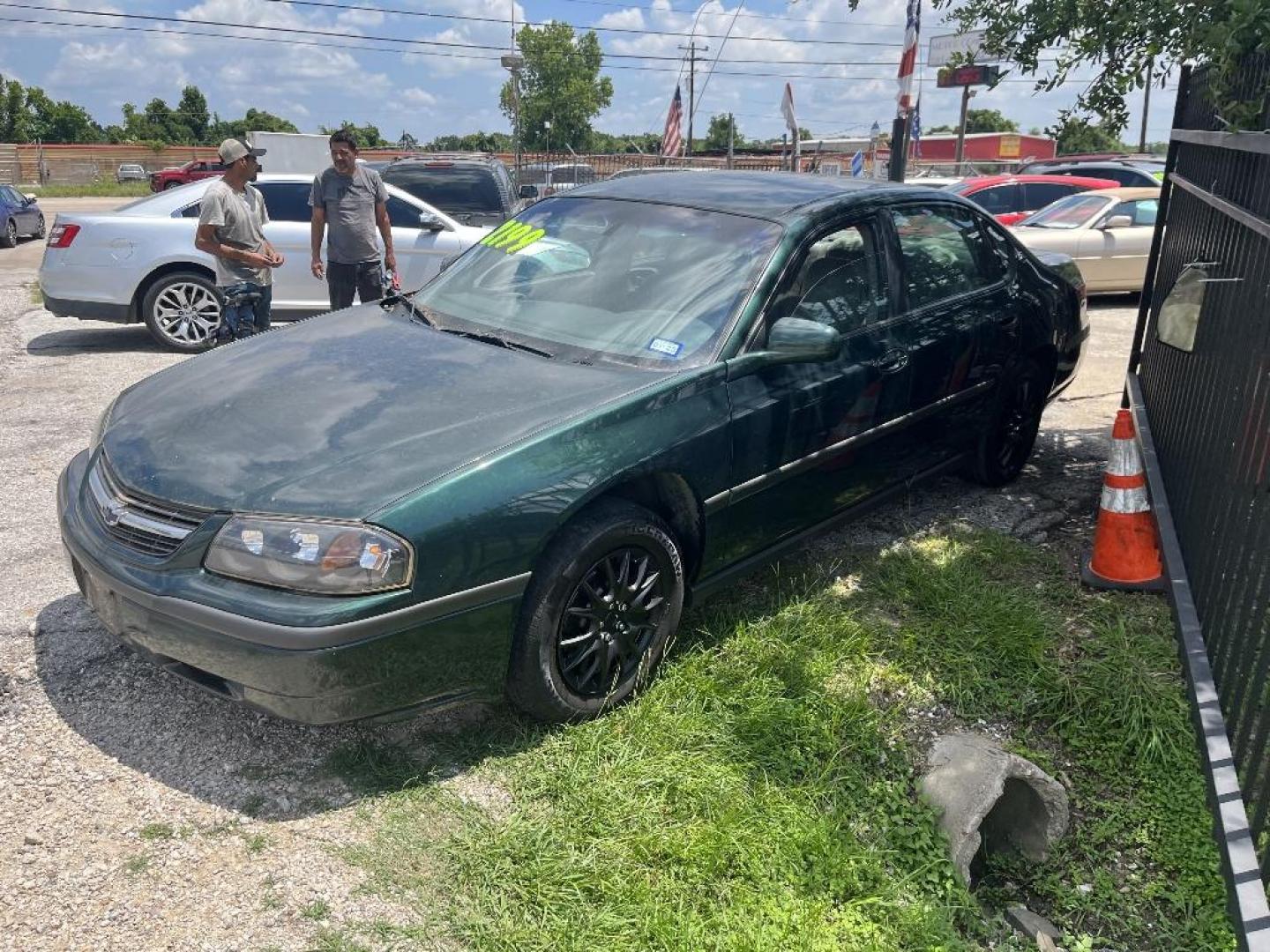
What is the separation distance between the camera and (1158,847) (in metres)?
2.84

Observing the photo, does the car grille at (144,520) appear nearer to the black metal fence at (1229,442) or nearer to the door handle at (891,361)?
the door handle at (891,361)

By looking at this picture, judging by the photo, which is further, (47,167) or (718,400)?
(47,167)

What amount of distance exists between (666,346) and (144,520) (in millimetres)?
1708

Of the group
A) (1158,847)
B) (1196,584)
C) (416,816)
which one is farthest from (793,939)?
(1196,584)

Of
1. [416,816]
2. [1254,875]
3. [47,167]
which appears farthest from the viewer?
[47,167]

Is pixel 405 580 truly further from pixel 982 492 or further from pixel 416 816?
pixel 982 492

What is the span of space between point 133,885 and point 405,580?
980 millimetres

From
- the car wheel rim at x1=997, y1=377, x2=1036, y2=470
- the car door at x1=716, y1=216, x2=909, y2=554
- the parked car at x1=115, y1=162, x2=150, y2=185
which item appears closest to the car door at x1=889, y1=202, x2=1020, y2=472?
the car door at x1=716, y1=216, x2=909, y2=554

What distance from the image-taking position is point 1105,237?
11.1m

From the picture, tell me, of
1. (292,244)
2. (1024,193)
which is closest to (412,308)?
(292,244)

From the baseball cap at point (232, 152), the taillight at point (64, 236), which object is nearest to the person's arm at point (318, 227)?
the baseball cap at point (232, 152)

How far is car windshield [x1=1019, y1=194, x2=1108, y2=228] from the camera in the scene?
11.4 meters

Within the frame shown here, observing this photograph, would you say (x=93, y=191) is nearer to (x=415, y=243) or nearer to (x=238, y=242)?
Result: (x=415, y=243)

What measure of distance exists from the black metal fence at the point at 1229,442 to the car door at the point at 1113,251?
6.73 m
